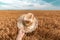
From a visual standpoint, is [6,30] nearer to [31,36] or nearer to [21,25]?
[31,36]

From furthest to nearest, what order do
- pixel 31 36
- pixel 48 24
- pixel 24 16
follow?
1. pixel 48 24
2. pixel 31 36
3. pixel 24 16

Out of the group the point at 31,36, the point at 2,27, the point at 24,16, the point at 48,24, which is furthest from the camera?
the point at 48,24

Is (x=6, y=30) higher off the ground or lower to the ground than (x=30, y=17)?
lower

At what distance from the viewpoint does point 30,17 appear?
507 cm

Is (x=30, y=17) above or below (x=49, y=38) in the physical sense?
above

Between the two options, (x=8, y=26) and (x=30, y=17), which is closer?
(x=30, y=17)

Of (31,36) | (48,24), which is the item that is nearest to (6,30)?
(31,36)

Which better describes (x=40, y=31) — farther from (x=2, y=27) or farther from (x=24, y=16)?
(x=24, y=16)

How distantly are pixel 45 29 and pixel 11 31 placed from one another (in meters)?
1.33

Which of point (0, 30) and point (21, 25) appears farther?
point (0, 30)

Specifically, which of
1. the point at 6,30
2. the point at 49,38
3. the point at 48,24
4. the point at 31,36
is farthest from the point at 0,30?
the point at 48,24

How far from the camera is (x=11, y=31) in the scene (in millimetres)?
7805

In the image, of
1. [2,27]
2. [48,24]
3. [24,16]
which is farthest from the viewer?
[48,24]

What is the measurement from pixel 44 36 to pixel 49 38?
24 centimetres
